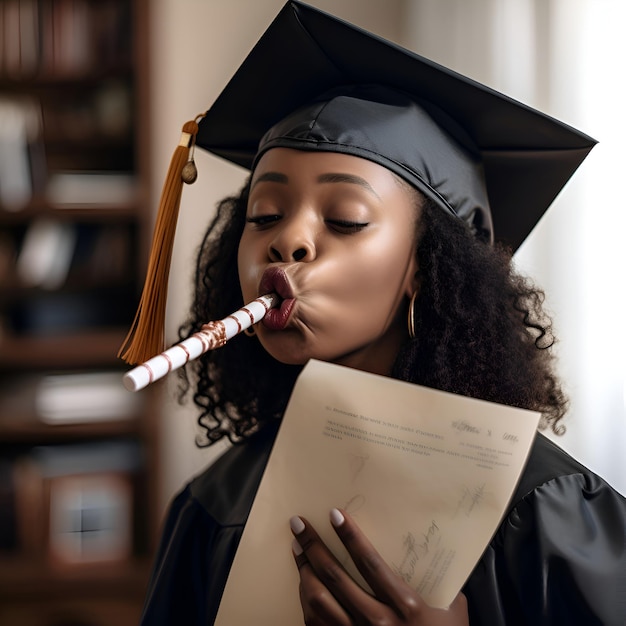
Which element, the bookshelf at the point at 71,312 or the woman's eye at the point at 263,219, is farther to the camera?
the bookshelf at the point at 71,312

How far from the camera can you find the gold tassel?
2.89 feet

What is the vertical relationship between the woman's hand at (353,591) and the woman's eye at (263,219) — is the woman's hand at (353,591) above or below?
below

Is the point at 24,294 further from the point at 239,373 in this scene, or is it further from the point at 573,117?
the point at 573,117

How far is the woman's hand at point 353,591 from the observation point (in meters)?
0.67

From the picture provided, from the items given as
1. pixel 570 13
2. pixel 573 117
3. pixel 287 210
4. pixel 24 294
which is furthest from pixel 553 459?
pixel 24 294

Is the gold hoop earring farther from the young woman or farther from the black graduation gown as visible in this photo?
the black graduation gown

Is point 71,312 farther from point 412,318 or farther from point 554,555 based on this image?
point 554,555

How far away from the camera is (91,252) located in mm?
2369

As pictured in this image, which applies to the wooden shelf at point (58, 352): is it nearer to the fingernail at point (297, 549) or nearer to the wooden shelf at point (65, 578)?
the wooden shelf at point (65, 578)

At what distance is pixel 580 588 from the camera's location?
0.67m

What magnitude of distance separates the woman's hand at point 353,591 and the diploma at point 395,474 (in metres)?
0.02
